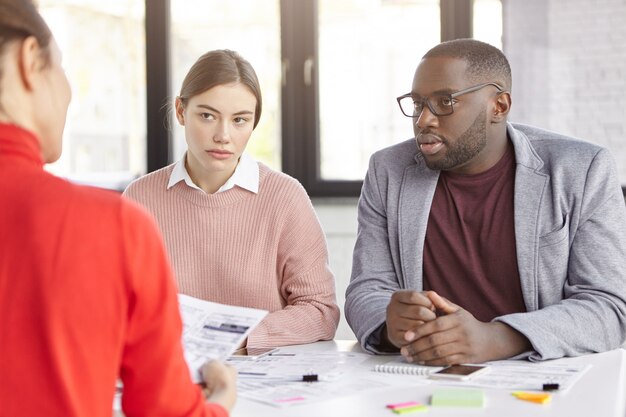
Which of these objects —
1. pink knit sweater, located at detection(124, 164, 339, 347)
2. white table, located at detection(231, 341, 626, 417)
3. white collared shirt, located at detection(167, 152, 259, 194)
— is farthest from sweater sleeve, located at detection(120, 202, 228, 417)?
white collared shirt, located at detection(167, 152, 259, 194)

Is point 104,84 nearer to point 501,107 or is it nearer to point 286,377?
point 501,107

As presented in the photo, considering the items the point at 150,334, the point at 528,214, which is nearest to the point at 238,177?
the point at 528,214

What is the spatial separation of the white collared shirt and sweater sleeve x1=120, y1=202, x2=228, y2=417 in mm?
1352

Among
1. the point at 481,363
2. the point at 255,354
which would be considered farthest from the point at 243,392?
the point at 481,363

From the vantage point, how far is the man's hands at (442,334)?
5.80ft

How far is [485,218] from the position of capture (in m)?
2.23

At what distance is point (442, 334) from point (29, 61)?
1088 mm

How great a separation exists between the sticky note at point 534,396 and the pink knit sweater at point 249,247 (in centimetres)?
78

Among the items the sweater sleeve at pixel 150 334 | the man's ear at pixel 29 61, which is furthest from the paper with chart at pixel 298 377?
the man's ear at pixel 29 61

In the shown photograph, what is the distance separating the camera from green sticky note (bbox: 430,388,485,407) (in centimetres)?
142

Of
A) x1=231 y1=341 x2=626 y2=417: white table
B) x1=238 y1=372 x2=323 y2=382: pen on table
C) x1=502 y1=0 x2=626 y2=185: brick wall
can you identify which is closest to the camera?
x1=231 y1=341 x2=626 y2=417: white table

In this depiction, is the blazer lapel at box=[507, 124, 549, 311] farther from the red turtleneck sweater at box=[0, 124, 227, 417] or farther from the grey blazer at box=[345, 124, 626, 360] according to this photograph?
the red turtleneck sweater at box=[0, 124, 227, 417]

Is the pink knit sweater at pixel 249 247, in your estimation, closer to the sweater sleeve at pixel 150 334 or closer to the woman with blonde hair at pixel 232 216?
the woman with blonde hair at pixel 232 216

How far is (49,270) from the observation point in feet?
2.99
